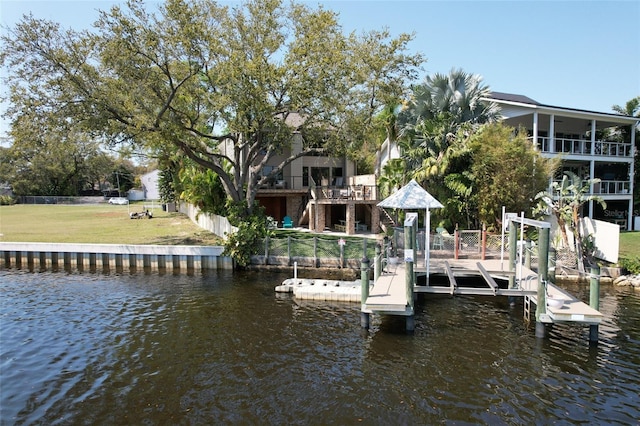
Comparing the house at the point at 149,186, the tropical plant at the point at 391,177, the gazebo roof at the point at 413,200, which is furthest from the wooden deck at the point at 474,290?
the house at the point at 149,186

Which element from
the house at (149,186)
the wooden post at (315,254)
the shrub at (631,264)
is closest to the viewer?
the shrub at (631,264)

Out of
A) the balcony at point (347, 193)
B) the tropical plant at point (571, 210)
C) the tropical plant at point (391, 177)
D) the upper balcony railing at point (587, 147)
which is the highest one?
the upper balcony railing at point (587, 147)

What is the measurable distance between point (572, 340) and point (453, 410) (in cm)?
576

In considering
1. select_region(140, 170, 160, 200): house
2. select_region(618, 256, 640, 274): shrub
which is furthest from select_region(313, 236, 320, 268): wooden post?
select_region(140, 170, 160, 200): house

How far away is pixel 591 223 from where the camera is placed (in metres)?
19.6

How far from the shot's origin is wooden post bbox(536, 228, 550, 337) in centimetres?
1180

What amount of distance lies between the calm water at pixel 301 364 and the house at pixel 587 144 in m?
14.1

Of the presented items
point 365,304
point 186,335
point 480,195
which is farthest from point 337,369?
point 480,195

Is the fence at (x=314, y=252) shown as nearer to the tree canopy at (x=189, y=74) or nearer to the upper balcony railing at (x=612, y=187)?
the tree canopy at (x=189, y=74)

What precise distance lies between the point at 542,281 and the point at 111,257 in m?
20.8

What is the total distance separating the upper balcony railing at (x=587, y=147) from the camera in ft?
90.8

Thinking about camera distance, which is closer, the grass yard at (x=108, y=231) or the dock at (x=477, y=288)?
the dock at (x=477, y=288)

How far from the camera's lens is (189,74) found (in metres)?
20.1

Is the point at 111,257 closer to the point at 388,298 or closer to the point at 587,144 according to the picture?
the point at 388,298
